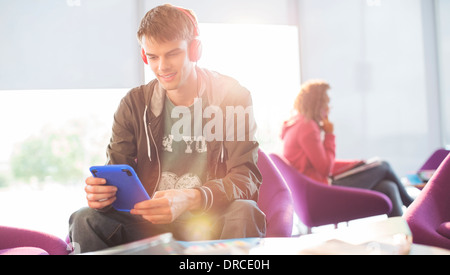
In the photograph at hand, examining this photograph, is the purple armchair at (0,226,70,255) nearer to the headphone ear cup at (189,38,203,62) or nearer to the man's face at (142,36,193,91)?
the man's face at (142,36,193,91)

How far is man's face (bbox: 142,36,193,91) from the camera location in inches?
50.0

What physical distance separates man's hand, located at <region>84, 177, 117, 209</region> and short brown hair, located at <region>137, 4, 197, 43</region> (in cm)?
49

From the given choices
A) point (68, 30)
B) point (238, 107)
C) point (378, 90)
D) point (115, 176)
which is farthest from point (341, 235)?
point (378, 90)

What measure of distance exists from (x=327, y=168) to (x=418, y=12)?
2.68 metres

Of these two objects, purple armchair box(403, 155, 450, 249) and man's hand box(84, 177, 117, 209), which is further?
purple armchair box(403, 155, 450, 249)

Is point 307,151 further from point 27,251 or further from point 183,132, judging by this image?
point 27,251

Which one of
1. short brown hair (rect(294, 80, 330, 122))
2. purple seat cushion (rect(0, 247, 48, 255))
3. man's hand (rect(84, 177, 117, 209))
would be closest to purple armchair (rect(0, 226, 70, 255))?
purple seat cushion (rect(0, 247, 48, 255))

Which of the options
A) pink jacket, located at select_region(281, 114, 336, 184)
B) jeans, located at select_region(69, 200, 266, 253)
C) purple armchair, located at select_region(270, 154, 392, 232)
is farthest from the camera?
pink jacket, located at select_region(281, 114, 336, 184)

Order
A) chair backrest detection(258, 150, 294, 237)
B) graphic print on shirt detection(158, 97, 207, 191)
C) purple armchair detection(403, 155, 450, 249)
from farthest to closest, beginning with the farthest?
chair backrest detection(258, 150, 294, 237) → graphic print on shirt detection(158, 97, 207, 191) → purple armchair detection(403, 155, 450, 249)

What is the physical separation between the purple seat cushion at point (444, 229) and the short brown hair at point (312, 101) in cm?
151

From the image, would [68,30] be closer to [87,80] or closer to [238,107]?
[87,80]

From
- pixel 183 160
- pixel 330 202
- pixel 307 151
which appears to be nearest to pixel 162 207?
pixel 183 160

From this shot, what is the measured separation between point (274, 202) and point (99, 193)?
0.76 meters
